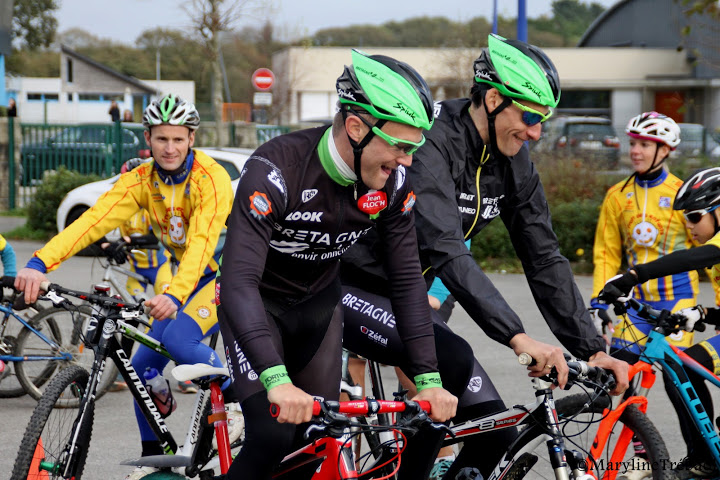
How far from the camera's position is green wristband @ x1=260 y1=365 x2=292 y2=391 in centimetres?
285

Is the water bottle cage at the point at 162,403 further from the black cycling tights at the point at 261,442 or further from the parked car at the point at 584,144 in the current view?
the parked car at the point at 584,144

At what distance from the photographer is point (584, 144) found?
17375 millimetres

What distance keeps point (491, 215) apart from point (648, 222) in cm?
255

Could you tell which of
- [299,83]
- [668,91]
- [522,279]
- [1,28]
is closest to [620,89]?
[668,91]

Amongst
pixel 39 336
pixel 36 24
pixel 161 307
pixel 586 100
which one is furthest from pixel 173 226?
pixel 36 24

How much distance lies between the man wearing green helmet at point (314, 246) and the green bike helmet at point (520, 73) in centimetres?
61

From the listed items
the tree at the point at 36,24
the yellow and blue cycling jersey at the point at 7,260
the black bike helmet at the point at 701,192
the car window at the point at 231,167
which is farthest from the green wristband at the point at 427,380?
the tree at the point at 36,24

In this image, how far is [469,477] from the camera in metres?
Result: 3.65

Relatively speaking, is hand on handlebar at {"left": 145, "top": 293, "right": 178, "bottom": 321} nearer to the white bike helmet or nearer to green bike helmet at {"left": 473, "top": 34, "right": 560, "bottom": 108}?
green bike helmet at {"left": 473, "top": 34, "right": 560, "bottom": 108}

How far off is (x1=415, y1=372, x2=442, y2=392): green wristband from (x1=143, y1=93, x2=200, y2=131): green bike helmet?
2.81m

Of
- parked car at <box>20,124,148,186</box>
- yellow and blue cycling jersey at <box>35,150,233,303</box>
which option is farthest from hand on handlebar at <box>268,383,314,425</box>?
parked car at <box>20,124,148,186</box>

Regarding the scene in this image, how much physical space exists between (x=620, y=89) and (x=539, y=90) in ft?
171

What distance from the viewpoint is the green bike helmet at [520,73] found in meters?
3.69

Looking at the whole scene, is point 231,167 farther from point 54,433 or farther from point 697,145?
point 54,433
